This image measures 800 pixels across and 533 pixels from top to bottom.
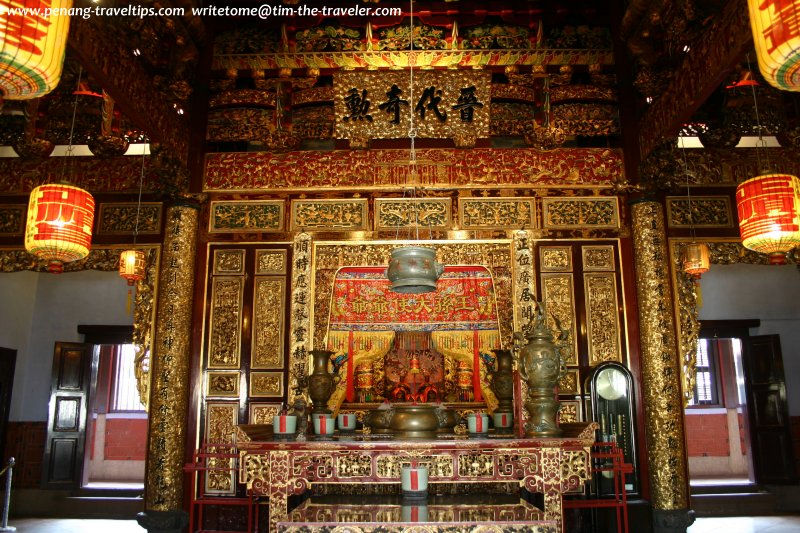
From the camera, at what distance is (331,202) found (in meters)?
5.14

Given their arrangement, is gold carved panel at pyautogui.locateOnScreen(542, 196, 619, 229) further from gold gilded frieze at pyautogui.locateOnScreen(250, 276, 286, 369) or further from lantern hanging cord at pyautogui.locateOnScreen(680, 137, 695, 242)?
gold gilded frieze at pyautogui.locateOnScreen(250, 276, 286, 369)

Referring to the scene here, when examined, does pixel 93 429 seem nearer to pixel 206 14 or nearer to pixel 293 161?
pixel 293 161

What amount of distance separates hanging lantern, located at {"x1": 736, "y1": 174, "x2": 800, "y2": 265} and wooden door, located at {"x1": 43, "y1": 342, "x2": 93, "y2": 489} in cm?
647

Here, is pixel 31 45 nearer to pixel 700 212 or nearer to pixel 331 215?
pixel 331 215

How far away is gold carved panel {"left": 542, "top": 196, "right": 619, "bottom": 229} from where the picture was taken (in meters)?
5.06

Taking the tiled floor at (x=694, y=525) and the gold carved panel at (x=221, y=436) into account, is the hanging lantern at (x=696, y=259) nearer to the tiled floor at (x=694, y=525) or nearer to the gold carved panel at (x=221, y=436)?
the tiled floor at (x=694, y=525)

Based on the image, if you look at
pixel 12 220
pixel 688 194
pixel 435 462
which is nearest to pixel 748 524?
pixel 688 194

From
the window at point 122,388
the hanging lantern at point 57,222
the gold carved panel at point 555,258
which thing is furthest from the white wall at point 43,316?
the gold carved panel at point 555,258

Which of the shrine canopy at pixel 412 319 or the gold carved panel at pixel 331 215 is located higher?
the gold carved panel at pixel 331 215

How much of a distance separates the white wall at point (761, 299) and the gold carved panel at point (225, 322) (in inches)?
201

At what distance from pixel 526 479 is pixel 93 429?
21.2 feet

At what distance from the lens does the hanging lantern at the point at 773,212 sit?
3.76m

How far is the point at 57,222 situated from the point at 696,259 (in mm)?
4588

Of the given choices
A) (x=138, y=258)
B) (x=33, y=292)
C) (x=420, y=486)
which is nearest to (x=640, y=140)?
(x=420, y=486)
